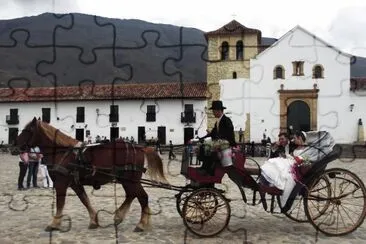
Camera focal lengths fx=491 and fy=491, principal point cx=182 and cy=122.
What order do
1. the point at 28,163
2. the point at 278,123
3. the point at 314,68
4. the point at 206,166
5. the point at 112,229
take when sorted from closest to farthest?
the point at 206,166 < the point at 112,229 < the point at 28,163 < the point at 278,123 < the point at 314,68

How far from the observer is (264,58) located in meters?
35.3

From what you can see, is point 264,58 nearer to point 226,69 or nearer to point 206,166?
point 226,69

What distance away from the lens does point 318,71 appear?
34969mm

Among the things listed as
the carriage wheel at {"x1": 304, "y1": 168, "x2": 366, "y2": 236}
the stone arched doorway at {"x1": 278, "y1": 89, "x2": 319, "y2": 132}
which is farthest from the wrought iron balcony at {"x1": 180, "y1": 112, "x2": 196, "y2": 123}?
the carriage wheel at {"x1": 304, "y1": 168, "x2": 366, "y2": 236}

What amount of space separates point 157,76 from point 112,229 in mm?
89498

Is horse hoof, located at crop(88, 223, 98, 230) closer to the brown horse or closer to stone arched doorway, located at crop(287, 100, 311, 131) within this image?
the brown horse

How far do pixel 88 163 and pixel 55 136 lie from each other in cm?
70

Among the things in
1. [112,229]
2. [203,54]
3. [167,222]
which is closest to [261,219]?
[167,222]

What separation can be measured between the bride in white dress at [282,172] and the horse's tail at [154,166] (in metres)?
1.55

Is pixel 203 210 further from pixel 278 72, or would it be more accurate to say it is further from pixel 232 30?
pixel 232 30

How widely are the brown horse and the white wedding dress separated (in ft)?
5.34

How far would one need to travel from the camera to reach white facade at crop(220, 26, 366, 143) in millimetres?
31875

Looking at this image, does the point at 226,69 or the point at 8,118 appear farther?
the point at 8,118

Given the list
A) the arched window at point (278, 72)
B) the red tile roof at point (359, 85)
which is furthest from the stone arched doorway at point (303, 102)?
the red tile roof at point (359, 85)
